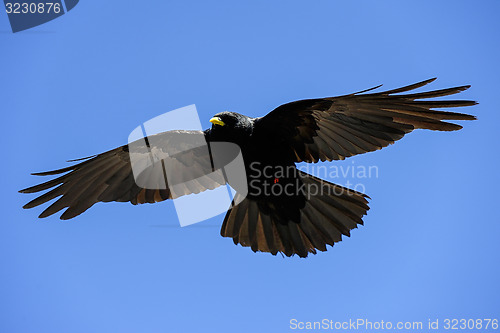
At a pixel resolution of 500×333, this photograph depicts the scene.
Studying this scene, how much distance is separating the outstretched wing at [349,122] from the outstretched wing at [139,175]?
1204mm

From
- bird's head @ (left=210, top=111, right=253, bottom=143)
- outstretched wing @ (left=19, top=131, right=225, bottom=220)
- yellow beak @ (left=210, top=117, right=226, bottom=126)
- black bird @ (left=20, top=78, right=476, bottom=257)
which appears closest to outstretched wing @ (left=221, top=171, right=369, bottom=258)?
black bird @ (left=20, top=78, right=476, bottom=257)

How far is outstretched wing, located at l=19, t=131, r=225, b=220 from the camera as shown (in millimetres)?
6527

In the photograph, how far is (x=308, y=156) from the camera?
20.9 feet

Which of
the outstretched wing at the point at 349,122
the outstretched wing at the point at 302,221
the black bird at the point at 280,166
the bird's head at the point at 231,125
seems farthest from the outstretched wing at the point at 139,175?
the outstretched wing at the point at 349,122

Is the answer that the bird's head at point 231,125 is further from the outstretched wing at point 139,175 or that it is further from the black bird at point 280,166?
the outstretched wing at point 139,175

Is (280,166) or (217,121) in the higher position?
(217,121)

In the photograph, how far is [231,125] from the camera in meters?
6.17

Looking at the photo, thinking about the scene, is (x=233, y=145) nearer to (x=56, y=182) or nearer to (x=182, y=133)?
(x=182, y=133)

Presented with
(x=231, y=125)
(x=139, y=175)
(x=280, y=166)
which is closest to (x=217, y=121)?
(x=231, y=125)

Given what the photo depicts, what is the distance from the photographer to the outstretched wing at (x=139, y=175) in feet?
21.4

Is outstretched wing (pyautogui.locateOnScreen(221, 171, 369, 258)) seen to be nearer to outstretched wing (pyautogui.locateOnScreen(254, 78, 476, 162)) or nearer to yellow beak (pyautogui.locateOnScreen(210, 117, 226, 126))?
outstretched wing (pyautogui.locateOnScreen(254, 78, 476, 162))

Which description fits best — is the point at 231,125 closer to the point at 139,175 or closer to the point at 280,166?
the point at 280,166

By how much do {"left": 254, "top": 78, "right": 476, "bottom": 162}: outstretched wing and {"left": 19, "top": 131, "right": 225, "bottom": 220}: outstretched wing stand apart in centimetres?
120

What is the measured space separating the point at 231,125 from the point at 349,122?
59.4 inches
